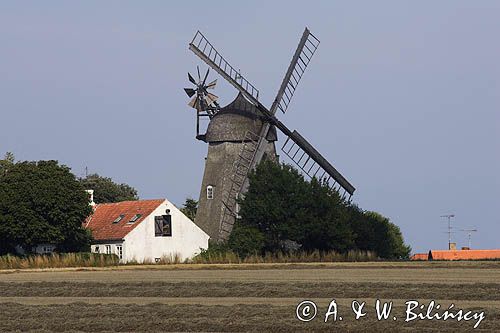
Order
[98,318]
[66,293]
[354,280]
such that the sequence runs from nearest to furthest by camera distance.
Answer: [98,318]
[66,293]
[354,280]

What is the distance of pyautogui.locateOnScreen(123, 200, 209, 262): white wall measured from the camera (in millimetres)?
79250

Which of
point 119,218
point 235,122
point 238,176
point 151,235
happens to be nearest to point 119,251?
point 151,235

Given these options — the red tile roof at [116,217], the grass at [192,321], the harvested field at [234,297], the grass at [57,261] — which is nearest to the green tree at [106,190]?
the red tile roof at [116,217]

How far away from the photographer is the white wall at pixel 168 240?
79250 millimetres

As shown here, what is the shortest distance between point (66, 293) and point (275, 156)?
4241 cm

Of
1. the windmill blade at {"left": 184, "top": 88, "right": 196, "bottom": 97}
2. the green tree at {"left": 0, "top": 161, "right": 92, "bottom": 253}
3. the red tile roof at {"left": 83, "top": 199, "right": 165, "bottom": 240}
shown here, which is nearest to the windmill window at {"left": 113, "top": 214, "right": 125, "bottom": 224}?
the red tile roof at {"left": 83, "top": 199, "right": 165, "bottom": 240}

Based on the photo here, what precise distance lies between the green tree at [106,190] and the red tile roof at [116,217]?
38.8 m

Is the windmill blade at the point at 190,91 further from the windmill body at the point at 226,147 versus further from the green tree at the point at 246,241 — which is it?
the green tree at the point at 246,241

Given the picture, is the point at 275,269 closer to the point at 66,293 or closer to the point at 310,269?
the point at 310,269

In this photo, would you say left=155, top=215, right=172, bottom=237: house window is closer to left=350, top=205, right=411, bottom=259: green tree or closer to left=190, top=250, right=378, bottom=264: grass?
left=190, top=250, right=378, bottom=264: grass

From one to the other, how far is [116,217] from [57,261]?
53.7 feet

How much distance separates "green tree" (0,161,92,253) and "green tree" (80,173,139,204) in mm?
47243

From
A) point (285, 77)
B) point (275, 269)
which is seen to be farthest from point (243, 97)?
point (275, 269)

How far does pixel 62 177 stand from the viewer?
77.1 m
